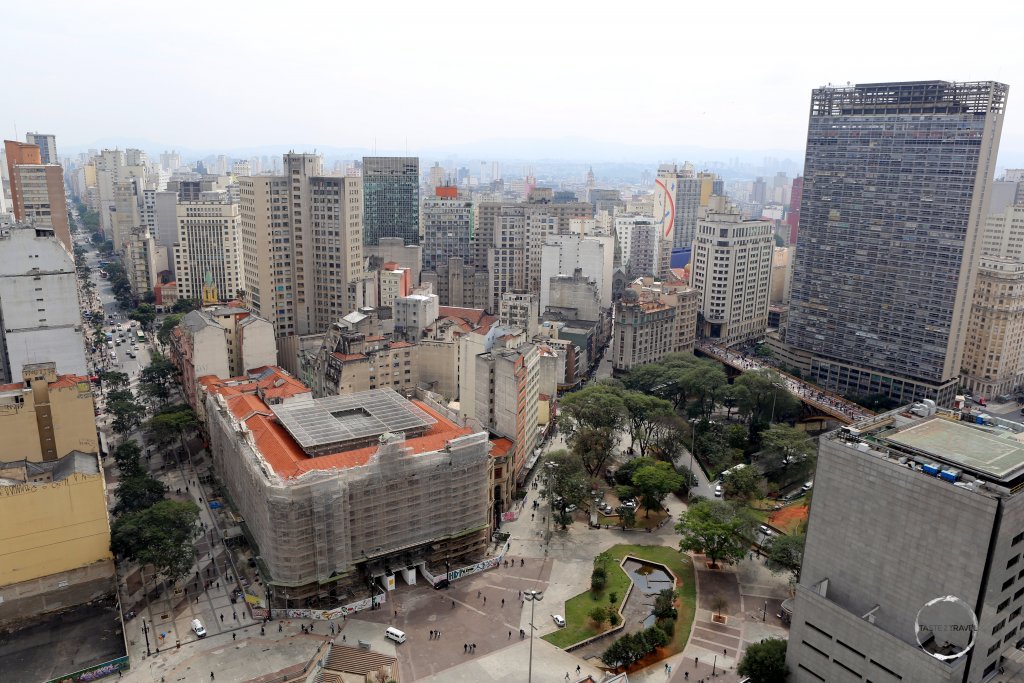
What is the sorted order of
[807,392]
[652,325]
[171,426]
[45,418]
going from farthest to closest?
1. [652,325]
2. [807,392]
3. [171,426]
4. [45,418]

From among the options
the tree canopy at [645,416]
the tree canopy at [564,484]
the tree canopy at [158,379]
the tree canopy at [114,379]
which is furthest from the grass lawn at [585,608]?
the tree canopy at [114,379]

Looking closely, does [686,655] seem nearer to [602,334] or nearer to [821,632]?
[821,632]

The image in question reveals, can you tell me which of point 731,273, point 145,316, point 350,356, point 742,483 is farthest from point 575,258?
point 145,316

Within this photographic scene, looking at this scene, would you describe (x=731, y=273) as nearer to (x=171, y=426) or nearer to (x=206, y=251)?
(x=171, y=426)

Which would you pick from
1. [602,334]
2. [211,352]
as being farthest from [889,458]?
[602,334]

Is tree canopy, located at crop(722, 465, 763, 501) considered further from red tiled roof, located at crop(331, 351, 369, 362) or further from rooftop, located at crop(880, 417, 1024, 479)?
red tiled roof, located at crop(331, 351, 369, 362)

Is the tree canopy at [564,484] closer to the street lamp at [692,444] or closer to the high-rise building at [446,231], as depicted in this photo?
the street lamp at [692,444]

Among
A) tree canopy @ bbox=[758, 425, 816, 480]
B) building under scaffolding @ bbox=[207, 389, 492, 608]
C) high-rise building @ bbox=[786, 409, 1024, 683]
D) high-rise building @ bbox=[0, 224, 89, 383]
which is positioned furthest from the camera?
high-rise building @ bbox=[0, 224, 89, 383]

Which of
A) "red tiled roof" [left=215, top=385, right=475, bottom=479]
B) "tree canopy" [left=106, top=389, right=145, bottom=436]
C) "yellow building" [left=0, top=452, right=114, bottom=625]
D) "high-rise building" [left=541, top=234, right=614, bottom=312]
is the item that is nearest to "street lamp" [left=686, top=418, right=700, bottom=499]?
"red tiled roof" [left=215, top=385, right=475, bottom=479]
